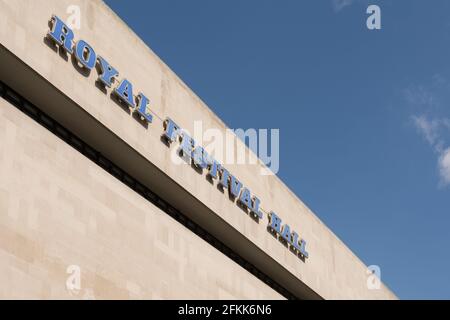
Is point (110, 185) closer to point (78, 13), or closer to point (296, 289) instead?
point (78, 13)

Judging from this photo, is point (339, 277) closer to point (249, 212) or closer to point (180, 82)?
point (249, 212)

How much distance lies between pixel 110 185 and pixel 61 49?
4740 mm

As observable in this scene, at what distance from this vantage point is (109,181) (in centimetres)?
2361

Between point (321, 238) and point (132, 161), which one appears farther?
point (321, 238)

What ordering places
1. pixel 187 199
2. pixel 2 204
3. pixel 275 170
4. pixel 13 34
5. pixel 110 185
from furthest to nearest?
pixel 275 170
pixel 187 199
pixel 110 185
pixel 13 34
pixel 2 204

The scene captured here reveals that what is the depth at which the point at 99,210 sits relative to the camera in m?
22.5

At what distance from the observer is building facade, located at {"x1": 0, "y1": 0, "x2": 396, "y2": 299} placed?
1984 cm

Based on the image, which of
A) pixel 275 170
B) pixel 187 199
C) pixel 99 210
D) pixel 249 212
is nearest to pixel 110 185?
pixel 99 210

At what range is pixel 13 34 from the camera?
66.1ft

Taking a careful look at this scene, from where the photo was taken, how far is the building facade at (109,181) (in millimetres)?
19844

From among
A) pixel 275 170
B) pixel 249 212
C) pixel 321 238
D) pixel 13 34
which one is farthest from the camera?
pixel 321 238

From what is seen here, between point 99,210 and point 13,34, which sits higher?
point 13,34

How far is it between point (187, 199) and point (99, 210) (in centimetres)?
555
